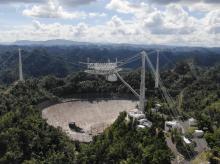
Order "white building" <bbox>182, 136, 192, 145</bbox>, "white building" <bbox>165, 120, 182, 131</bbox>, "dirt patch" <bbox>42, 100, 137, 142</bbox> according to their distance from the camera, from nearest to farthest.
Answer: "white building" <bbox>182, 136, 192, 145</bbox>, "white building" <bbox>165, 120, 182, 131</bbox>, "dirt patch" <bbox>42, 100, 137, 142</bbox>

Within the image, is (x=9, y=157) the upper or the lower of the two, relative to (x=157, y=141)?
lower

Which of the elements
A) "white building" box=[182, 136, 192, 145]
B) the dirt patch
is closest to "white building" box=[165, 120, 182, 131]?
"white building" box=[182, 136, 192, 145]

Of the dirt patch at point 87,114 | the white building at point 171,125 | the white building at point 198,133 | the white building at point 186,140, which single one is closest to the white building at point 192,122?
Answer: the white building at point 171,125

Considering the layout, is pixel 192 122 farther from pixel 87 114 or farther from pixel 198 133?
pixel 87 114

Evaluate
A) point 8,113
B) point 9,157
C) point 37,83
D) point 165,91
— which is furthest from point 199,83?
point 9,157

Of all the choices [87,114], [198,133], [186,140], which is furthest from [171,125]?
[87,114]

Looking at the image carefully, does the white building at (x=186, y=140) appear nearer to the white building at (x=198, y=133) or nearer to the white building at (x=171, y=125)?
the white building at (x=198, y=133)

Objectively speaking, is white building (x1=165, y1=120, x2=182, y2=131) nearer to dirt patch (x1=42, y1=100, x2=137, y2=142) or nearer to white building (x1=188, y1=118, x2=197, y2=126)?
white building (x1=188, y1=118, x2=197, y2=126)

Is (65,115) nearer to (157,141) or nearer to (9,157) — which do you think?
(9,157)

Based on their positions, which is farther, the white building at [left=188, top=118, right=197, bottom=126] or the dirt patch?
the dirt patch
